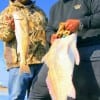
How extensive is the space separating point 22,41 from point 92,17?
6.55 ft

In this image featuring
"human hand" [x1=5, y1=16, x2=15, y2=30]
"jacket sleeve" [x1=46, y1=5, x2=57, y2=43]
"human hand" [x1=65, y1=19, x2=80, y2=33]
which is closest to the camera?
"human hand" [x1=65, y1=19, x2=80, y2=33]

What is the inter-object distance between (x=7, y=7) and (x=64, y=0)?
6.30 feet

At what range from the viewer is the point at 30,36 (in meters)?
5.50

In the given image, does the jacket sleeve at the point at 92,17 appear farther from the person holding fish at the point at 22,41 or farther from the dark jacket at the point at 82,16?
the person holding fish at the point at 22,41

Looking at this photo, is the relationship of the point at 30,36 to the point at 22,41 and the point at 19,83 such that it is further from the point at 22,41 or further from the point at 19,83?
the point at 19,83

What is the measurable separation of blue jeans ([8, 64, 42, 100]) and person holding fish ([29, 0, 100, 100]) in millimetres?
1597

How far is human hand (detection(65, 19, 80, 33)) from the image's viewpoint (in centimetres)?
358

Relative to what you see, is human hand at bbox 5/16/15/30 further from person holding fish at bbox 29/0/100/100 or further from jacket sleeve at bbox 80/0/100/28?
jacket sleeve at bbox 80/0/100/28

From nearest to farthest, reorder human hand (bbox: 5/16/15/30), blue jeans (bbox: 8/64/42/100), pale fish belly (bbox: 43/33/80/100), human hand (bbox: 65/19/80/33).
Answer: pale fish belly (bbox: 43/33/80/100) → human hand (bbox: 65/19/80/33) → blue jeans (bbox: 8/64/42/100) → human hand (bbox: 5/16/15/30)

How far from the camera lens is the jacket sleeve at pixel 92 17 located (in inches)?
142

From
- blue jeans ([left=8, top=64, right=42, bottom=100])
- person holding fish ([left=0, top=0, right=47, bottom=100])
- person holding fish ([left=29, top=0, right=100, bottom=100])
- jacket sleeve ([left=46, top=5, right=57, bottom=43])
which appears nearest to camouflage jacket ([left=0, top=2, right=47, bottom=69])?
person holding fish ([left=0, top=0, right=47, bottom=100])

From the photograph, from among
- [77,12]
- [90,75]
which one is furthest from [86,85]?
[77,12]

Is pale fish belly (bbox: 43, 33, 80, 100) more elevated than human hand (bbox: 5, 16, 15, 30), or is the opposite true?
human hand (bbox: 5, 16, 15, 30)

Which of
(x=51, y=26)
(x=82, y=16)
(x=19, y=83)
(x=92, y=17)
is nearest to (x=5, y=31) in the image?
(x=19, y=83)
